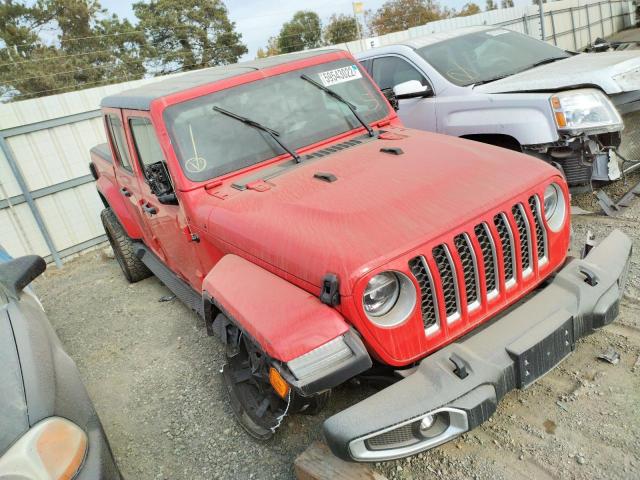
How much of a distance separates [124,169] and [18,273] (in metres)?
1.75

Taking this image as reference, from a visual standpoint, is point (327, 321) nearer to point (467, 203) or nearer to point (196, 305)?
point (467, 203)

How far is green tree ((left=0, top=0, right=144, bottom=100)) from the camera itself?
88.6 ft

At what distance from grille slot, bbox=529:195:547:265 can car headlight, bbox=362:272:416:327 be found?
0.84 m

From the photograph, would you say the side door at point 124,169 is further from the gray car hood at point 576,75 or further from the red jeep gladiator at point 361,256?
the gray car hood at point 576,75

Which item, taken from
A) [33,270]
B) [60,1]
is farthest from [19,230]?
[60,1]

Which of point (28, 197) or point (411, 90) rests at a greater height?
point (411, 90)

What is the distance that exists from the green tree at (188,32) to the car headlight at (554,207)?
106 ft

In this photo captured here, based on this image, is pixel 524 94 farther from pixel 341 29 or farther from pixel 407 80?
pixel 341 29

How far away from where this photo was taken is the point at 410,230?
2.17 meters

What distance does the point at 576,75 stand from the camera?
424cm

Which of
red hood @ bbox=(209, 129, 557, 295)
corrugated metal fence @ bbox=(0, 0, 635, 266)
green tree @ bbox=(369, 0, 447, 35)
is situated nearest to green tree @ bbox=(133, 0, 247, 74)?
green tree @ bbox=(369, 0, 447, 35)

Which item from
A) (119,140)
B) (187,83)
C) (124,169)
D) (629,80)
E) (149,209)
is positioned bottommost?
(629,80)

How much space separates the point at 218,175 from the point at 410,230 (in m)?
1.50

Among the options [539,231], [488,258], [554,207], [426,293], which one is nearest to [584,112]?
[554,207]
